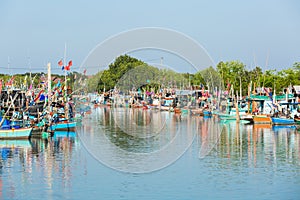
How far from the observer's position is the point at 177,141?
127 ft

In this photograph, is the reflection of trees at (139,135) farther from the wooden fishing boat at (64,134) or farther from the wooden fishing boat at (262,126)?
the wooden fishing boat at (262,126)

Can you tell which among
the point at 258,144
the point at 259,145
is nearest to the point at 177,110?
the point at 258,144

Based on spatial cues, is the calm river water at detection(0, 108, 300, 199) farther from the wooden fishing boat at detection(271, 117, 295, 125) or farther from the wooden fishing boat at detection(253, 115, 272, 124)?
the wooden fishing boat at detection(253, 115, 272, 124)

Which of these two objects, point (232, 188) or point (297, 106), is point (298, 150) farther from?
point (297, 106)

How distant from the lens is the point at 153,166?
92.7 feet

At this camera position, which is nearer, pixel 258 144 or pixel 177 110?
pixel 258 144

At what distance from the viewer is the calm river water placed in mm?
22406

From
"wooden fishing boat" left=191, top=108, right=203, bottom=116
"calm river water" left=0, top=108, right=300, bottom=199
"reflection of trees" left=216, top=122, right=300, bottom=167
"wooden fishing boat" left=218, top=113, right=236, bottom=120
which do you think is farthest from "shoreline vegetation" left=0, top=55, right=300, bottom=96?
"calm river water" left=0, top=108, right=300, bottom=199

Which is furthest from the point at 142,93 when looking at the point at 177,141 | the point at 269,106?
the point at 177,141

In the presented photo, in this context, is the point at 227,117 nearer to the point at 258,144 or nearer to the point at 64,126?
the point at 64,126

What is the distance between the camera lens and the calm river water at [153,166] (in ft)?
73.5

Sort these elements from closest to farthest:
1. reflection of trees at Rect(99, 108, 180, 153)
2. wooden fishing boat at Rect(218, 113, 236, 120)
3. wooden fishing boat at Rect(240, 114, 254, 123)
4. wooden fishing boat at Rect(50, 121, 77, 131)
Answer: reflection of trees at Rect(99, 108, 180, 153)
wooden fishing boat at Rect(50, 121, 77, 131)
wooden fishing boat at Rect(240, 114, 254, 123)
wooden fishing boat at Rect(218, 113, 236, 120)

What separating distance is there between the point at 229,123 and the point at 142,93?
50090 millimetres

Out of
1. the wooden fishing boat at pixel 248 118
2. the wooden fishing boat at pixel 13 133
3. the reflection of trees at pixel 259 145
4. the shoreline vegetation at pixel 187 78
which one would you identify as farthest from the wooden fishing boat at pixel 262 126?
the wooden fishing boat at pixel 13 133
